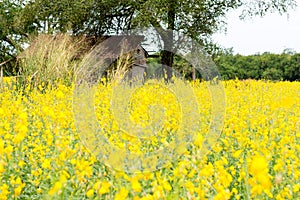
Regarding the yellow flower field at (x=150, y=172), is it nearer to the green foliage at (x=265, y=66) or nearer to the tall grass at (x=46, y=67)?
the tall grass at (x=46, y=67)

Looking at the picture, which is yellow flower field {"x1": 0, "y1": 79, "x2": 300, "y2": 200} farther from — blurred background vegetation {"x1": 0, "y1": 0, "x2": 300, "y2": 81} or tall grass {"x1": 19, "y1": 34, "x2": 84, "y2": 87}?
blurred background vegetation {"x1": 0, "y1": 0, "x2": 300, "y2": 81}

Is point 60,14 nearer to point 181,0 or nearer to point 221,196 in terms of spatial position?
point 181,0

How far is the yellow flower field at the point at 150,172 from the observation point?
1886mm

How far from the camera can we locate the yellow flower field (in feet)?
6.19

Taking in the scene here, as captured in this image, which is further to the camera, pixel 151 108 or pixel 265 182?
pixel 151 108

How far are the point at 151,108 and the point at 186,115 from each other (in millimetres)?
506

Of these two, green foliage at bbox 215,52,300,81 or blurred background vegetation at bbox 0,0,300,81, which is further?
green foliage at bbox 215,52,300,81

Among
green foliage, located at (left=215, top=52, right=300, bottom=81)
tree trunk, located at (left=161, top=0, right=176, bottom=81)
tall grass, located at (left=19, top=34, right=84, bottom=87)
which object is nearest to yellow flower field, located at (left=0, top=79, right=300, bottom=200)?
tall grass, located at (left=19, top=34, right=84, bottom=87)

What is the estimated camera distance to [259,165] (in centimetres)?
124

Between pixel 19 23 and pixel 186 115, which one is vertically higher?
pixel 19 23

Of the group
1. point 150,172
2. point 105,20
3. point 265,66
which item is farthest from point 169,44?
point 265,66

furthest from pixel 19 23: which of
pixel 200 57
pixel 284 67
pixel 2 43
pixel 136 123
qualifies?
pixel 284 67

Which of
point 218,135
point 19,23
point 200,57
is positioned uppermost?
point 19,23

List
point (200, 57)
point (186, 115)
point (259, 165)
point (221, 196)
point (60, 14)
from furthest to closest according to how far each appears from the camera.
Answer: point (60, 14) → point (200, 57) → point (186, 115) → point (221, 196) → point (259, 165)
